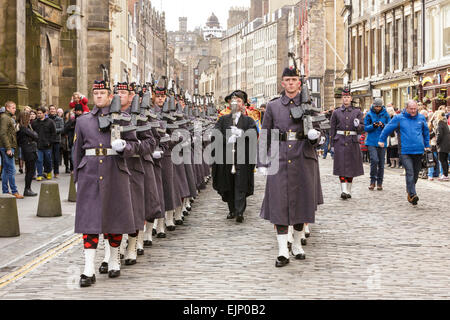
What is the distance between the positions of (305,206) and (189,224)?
13.2ft

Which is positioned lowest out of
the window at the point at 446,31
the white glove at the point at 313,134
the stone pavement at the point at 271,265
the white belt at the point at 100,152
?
the stone pavement at the point at 271,265

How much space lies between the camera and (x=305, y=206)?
9625mm

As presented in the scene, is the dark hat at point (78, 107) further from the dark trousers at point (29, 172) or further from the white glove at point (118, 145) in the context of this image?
the white glove at point (118, 145)

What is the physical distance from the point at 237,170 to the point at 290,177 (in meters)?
4.45

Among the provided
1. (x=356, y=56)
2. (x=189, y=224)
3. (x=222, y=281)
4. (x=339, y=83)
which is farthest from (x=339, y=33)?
(x=222, y=281)

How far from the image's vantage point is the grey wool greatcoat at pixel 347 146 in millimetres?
17094

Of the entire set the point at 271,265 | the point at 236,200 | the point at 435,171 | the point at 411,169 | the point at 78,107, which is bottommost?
the point at 271,265

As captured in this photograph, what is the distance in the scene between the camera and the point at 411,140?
51.5 feet

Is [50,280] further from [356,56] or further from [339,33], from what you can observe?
[339,33]

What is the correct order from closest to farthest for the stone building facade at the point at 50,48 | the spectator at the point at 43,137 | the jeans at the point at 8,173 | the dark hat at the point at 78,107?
the jeans at the point at 8,173 < the dark hat at the point at 78,107 < the spectator at the point at 43,137 < the stone building facade at the point at 50,48

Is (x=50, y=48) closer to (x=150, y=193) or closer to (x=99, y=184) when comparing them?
(x=150, y=193)

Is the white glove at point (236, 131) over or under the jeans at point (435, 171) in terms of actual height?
over

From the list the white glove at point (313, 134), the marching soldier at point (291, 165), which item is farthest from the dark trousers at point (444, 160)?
the white glove at point (313, 134)

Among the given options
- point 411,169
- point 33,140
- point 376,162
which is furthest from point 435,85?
point 33,140
